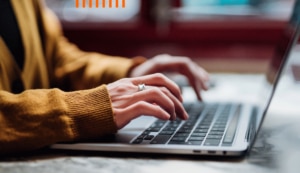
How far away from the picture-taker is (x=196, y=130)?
2.08 ft

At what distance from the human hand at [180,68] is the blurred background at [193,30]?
21.9 inches

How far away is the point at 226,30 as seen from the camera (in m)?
1.50

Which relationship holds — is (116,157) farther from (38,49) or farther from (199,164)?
(38,49)

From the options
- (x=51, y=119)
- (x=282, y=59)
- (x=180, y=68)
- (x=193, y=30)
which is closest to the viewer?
(x=51, y=119)

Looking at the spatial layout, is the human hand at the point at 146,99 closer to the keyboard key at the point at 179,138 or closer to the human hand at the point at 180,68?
the keyboard key at the point at 179,138

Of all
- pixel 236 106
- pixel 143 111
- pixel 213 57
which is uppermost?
pixel 143 111

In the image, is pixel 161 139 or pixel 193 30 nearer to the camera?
pixel 161 139

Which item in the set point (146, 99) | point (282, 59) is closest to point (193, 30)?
point (282, 59)

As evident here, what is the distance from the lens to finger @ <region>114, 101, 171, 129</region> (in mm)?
598

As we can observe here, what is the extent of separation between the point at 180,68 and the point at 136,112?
321 mm

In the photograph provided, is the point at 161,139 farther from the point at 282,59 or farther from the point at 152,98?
the point at 282,59

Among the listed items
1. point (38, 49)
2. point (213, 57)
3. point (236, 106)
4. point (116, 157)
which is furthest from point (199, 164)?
point (213, 57)

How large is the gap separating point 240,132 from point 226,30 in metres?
0.91

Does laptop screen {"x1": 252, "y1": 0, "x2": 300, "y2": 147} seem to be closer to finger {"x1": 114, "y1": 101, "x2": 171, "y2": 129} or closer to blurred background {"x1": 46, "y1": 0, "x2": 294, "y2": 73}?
finger {"x1": 114, "y1": 101, "x2": 171, "y2": 129}
